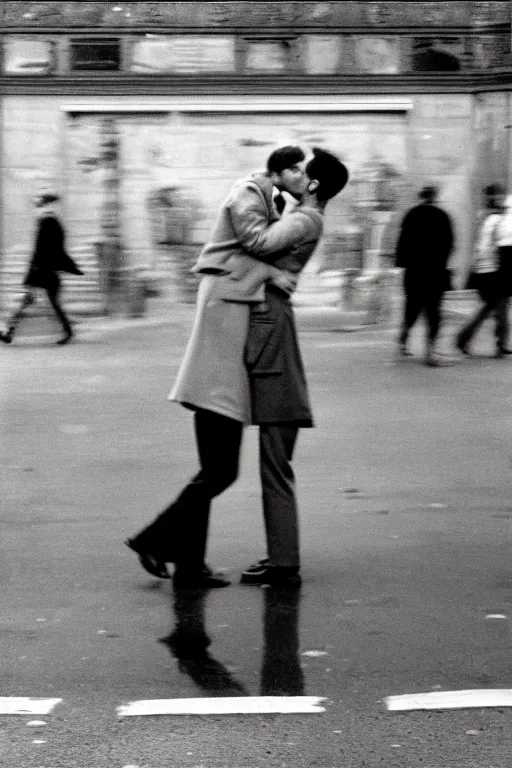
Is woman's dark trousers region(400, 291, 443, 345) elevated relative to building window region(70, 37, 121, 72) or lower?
lower

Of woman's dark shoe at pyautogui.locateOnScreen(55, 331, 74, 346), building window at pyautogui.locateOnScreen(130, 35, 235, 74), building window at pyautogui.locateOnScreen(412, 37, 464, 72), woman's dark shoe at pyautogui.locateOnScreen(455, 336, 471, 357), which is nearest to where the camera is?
woman's dark shoe at pyautogui.locateOnScreen(455, 336, 471, 357)

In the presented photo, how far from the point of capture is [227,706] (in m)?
4.48

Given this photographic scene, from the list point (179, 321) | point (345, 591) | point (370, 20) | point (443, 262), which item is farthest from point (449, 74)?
point (345, 591)

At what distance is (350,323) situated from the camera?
1708 centimetres

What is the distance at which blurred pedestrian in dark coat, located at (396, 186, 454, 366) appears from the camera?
13.4 m

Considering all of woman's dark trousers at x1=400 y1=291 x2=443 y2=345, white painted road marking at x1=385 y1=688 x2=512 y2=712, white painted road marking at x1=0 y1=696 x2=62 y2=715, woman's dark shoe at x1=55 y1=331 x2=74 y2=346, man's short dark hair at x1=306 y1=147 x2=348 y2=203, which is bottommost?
woman's dark shoe at x1=55 y1=331 x2=74 y2=346

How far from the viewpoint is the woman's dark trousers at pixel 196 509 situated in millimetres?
5914

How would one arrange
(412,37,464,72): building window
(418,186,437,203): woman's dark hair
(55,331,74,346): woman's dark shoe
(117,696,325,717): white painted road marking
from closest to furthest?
1. (117,696,325,717): white painted road marking
2. (418,186,437,203): woman's dark hair
3. (55,331,74,346): woman's dark shoe
4. (412,37,464,72): building window

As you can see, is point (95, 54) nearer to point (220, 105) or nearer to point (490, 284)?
point (220, 105)

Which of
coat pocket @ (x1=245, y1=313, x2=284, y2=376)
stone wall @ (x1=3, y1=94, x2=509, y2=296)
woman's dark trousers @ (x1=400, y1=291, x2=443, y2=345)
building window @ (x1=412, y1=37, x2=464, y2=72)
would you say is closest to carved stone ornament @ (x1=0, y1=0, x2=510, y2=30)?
building window @ (x1=412, y1=37, x2=464, y2=72)

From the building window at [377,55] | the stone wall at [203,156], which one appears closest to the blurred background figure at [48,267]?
the stone wall at [203,156]

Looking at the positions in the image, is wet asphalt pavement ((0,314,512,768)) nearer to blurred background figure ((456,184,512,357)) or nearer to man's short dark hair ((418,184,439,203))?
blurred background figure ((456,184,512,357))

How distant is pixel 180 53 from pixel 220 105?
88cm

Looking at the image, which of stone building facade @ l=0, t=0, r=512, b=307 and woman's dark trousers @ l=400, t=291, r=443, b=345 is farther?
stone building facade @ l=0, t=0, r=512, b=307
